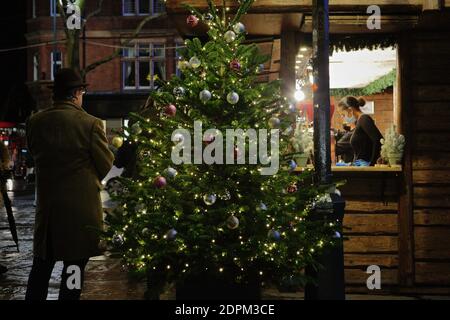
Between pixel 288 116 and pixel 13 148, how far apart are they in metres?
33.6

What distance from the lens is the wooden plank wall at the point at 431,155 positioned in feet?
22.7

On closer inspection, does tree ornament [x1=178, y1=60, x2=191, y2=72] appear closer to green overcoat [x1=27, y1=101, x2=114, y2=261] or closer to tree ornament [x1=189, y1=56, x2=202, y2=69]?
tree ornament [x1=189, y1=56, x2=202, y2=69]

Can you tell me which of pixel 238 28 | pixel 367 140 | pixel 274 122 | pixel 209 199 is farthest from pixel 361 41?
pixel 209 199

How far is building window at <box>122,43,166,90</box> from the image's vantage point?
33.2 meters

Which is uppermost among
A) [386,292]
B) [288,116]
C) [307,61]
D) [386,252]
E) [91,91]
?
[91,91]

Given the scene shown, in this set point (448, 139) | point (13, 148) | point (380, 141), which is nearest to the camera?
point (448, 139)

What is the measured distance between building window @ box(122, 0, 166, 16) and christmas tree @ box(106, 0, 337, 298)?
2920 cm

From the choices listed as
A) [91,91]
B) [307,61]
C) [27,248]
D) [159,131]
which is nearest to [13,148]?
[91,91]

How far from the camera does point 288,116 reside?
5.26m

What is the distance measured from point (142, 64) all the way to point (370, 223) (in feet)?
90.2

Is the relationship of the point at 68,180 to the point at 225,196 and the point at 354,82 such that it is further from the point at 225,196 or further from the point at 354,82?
the point at 354,82

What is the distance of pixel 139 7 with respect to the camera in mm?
33594

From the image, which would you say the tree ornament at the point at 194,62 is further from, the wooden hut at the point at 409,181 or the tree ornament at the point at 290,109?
the wooden hut at the point at 409,181
